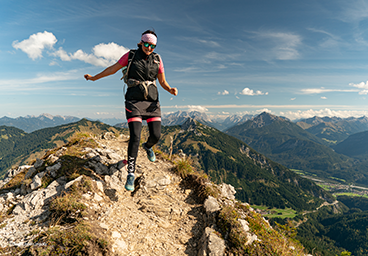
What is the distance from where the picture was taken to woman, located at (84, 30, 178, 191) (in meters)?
5.79

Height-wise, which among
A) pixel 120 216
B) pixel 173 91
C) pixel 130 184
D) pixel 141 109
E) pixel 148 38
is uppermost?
pixel 148 38

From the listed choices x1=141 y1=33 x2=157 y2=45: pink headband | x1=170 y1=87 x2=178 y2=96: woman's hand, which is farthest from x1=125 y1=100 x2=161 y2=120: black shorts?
x1=141 y1=33 x2=157 y2=45: pink headband

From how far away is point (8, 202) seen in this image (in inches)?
254

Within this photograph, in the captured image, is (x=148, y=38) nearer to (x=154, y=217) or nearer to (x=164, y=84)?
(x=164, y=84)

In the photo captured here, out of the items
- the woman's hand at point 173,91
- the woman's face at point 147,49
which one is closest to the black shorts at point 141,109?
the woman's hand at point 173,91

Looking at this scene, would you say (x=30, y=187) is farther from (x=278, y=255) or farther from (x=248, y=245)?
(x=278, y=255)

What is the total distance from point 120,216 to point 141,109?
3.85 m

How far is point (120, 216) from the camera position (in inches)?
226

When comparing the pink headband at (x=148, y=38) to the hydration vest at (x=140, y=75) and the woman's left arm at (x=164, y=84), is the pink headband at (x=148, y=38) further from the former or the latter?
the woman's left arm at (x=164, y=84)

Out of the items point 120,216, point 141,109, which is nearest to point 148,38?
point 141,109

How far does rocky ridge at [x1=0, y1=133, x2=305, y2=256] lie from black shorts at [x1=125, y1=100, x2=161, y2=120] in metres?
3.21

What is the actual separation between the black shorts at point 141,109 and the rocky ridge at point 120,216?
126 inches

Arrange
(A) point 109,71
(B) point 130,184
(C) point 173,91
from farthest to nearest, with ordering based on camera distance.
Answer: (C) point 173,91
(A) point 109,71
(B) point 130,184

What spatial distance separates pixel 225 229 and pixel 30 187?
26.9 feet
